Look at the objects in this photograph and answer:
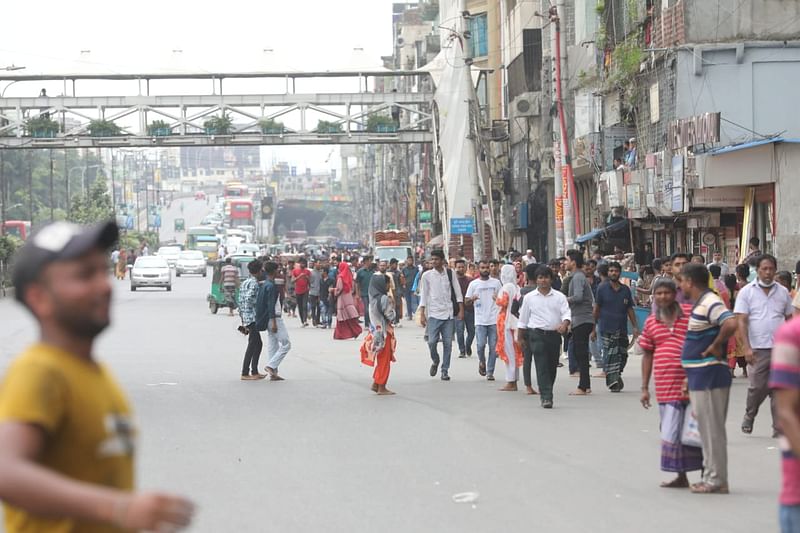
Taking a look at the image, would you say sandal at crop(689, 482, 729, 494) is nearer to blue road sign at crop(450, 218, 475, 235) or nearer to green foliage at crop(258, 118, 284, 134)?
blue road sign at crop(450, 218, 475, 235)

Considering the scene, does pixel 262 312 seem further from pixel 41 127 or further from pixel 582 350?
pixel 41 127

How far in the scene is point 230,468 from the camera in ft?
34.8

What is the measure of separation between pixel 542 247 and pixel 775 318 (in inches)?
1506

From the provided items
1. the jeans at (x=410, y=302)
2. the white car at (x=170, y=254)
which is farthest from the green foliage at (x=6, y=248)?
the white car at (x=170, y=254)

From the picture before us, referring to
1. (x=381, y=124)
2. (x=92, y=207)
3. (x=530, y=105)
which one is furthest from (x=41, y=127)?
(x=92, y=207)

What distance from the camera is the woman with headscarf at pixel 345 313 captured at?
26.3 metres

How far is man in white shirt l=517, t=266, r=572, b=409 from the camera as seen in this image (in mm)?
15156

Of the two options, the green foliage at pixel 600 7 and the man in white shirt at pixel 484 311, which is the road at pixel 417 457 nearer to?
the man in white shirt at pixel 484 311

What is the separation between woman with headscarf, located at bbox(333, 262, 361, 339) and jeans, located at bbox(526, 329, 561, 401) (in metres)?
10.8

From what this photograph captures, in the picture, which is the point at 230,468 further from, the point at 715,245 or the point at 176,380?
the point at 715,245

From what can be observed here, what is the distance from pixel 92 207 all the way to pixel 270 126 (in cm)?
5573

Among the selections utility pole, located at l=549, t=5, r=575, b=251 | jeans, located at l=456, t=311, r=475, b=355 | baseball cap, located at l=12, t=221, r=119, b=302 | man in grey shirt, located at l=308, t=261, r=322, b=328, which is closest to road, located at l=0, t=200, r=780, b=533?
jeans, located at l=456, t=311, r=475, b=355

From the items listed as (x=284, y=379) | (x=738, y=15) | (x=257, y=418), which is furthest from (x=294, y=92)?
(x=257, y=418)

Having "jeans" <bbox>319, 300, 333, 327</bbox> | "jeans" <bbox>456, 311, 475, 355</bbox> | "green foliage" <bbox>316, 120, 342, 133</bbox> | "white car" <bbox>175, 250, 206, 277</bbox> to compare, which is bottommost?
"white car" <bbox>175, 250, 206, 277</bbox>
